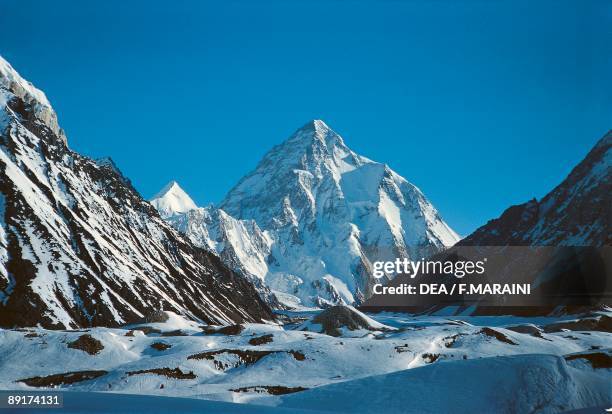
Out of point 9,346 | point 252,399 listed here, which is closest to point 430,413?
point 252,399

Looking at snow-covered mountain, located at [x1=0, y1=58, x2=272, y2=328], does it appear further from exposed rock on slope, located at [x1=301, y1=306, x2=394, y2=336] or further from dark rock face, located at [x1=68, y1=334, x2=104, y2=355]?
dark rock face, located at [x1=68, y1=334, x2=104, y2=355]

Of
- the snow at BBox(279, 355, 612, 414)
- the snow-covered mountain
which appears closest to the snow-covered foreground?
the snow at BBox(279, 355, 612, 414)

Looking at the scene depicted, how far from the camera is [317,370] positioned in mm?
74500

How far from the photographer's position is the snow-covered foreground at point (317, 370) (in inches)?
1492

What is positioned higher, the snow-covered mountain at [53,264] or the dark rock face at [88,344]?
the snow-covered mountain at [53,264]

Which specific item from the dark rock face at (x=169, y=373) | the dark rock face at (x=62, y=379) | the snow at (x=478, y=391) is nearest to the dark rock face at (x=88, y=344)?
the dark rock face at (x=62, y=379)

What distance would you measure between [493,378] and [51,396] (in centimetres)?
2765

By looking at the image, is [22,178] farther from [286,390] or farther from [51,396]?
[51,396]

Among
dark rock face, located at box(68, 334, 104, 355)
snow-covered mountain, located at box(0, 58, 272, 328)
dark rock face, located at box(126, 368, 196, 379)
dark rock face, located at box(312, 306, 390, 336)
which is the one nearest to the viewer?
dark rock face, located at box(126, 368, 196, 379)

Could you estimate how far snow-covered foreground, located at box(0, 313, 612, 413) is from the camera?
37.9 meters

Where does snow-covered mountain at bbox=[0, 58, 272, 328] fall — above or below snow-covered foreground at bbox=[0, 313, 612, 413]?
above

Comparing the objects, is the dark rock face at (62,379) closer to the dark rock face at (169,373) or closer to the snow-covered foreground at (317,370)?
the snow-covered foreground at (317,370)

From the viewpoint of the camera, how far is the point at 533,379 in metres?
38.3

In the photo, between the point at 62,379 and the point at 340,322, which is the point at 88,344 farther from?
the point at 340,322
